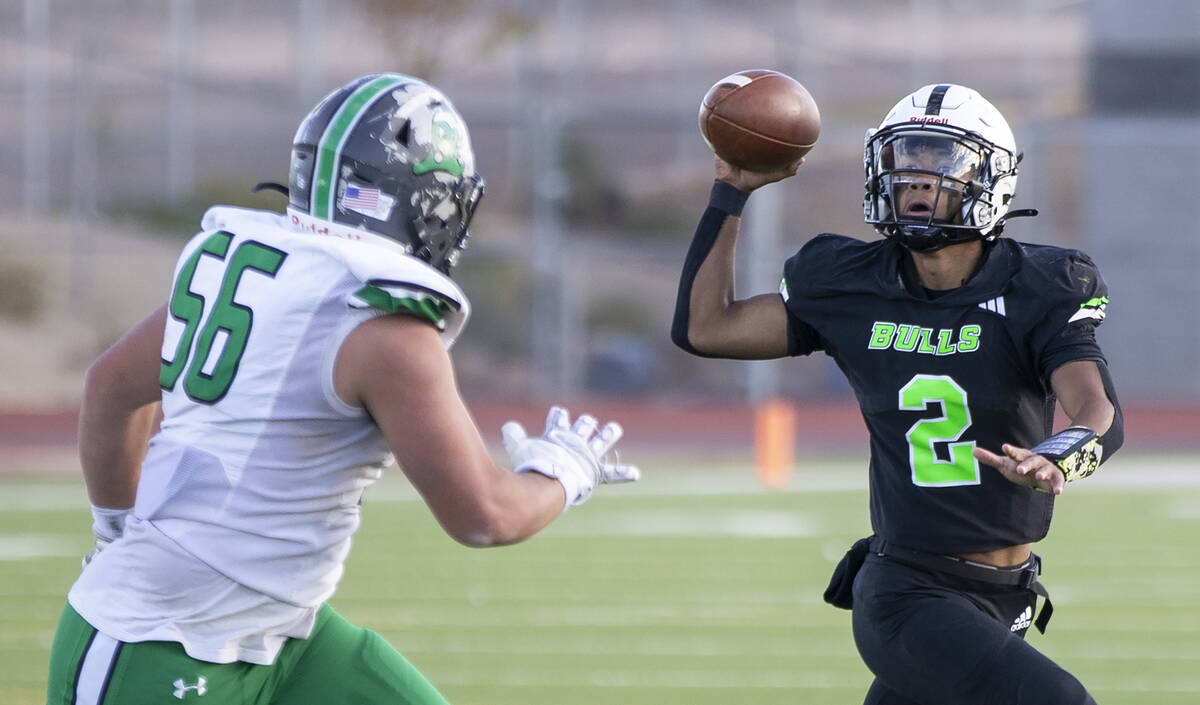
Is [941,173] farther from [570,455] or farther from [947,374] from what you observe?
[570,455]

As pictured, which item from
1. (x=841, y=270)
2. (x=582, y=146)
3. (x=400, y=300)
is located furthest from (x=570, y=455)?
(x=582, y=146)

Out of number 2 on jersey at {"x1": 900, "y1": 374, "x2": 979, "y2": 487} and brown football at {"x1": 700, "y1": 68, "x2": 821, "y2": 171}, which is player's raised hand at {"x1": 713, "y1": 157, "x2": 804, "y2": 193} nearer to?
brown football at {"x1": 700, "y1": 68, "x2": 821, "y2": 171}

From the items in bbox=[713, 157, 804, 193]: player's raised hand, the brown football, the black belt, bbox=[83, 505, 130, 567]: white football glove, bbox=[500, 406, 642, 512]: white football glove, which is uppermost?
the brown football

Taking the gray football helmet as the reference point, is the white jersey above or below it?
below

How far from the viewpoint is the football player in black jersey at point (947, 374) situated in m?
3.05

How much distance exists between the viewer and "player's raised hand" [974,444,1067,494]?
271cm

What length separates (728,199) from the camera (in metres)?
3.64

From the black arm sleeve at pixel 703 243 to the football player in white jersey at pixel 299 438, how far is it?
933 mm

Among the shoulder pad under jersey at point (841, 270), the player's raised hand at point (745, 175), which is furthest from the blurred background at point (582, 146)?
the shoulder pad under jersey at point (841, 270)

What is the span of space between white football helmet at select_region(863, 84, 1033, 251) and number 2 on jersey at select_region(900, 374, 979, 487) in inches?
12.4

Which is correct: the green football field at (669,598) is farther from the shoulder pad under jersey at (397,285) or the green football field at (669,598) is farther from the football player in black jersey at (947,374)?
the shoulder pad under jersey at (397,285)

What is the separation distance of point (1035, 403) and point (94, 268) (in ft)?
54.0

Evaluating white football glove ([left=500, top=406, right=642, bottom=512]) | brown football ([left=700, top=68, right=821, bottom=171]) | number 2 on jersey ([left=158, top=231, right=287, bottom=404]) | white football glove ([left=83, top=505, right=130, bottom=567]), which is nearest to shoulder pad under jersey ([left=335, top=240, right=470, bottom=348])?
number 2 on jersey ([left=158, top=231, right=287, bottom=404])

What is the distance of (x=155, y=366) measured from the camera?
283cm
